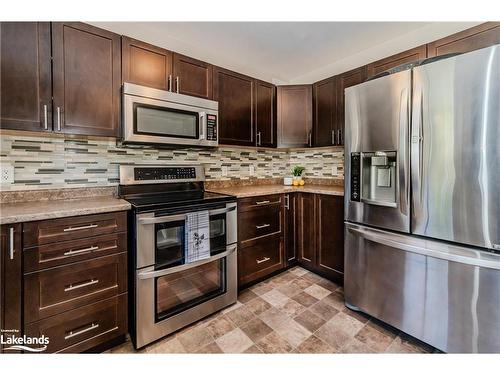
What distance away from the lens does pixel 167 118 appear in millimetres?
1823

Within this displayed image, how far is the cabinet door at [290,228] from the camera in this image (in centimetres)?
246

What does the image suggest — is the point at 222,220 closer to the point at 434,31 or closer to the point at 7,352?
the point at 7,352

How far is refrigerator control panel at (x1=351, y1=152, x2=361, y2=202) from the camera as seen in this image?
1719 mm

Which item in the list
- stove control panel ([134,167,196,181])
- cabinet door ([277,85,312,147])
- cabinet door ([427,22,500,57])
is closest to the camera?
cabinet door ([427,22,500,57])

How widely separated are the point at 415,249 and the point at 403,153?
0.62 m

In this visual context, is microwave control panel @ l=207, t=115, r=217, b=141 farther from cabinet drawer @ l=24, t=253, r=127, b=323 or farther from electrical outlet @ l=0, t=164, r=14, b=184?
electrical outlet @ l=0, t=164, r=14, b=184

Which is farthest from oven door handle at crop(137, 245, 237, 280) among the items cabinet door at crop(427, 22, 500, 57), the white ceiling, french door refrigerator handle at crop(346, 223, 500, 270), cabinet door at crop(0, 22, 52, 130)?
cabinet door at crop(427, 22, 500, 57)

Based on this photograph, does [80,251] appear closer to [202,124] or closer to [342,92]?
[202,124]

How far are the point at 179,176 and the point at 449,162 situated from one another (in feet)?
6.54

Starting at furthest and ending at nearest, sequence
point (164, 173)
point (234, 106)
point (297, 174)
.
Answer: point (297, 174) → point (234, 106) → point (164, 173)

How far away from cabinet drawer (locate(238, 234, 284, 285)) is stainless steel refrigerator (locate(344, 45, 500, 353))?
0.82 metres

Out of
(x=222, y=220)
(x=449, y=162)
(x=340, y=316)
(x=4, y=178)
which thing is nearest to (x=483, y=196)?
(x=449, y=162)

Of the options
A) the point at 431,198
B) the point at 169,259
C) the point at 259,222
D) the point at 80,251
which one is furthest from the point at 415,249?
the point at 80,251

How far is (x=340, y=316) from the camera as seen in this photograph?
5.84ft
